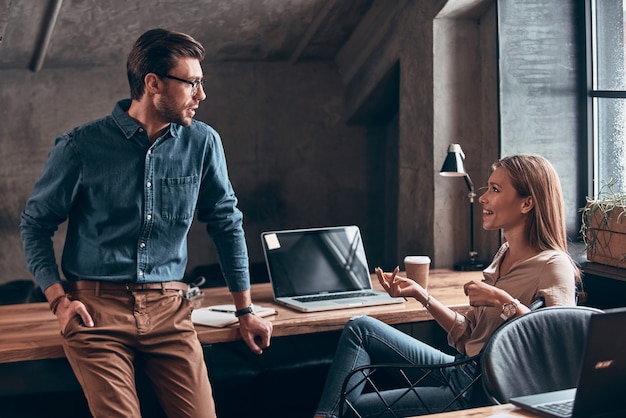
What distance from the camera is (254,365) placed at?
4.40 meters

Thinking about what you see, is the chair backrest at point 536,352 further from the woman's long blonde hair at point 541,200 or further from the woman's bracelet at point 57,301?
the woman's bracelet at point 57,301

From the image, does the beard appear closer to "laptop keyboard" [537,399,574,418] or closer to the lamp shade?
"laptop keyboard" [537,399,574,418]

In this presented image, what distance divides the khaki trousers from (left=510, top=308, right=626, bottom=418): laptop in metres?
1.39

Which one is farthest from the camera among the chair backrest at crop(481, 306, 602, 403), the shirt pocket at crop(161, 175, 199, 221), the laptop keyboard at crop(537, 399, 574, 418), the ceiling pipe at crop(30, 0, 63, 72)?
the ceiling pipe at crop(30, 0, 63, 72)

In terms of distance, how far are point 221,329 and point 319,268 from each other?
82 centimetres

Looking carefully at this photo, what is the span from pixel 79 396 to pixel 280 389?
1006 millimetres

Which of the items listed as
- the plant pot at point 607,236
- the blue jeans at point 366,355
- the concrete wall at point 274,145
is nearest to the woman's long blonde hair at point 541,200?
the blue jeans at point 366,355

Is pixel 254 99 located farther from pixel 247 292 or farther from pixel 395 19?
pixel 247 292

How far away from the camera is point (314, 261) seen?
3.94 m

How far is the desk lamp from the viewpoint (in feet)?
14.5

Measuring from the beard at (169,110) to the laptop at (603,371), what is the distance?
5.26 feet

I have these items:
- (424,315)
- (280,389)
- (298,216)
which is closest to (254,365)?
(280,389)

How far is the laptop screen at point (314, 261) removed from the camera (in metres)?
3.84

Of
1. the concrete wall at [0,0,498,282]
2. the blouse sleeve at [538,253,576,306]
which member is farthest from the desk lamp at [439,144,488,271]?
the blouse sleeve at [538,253,576,306]
